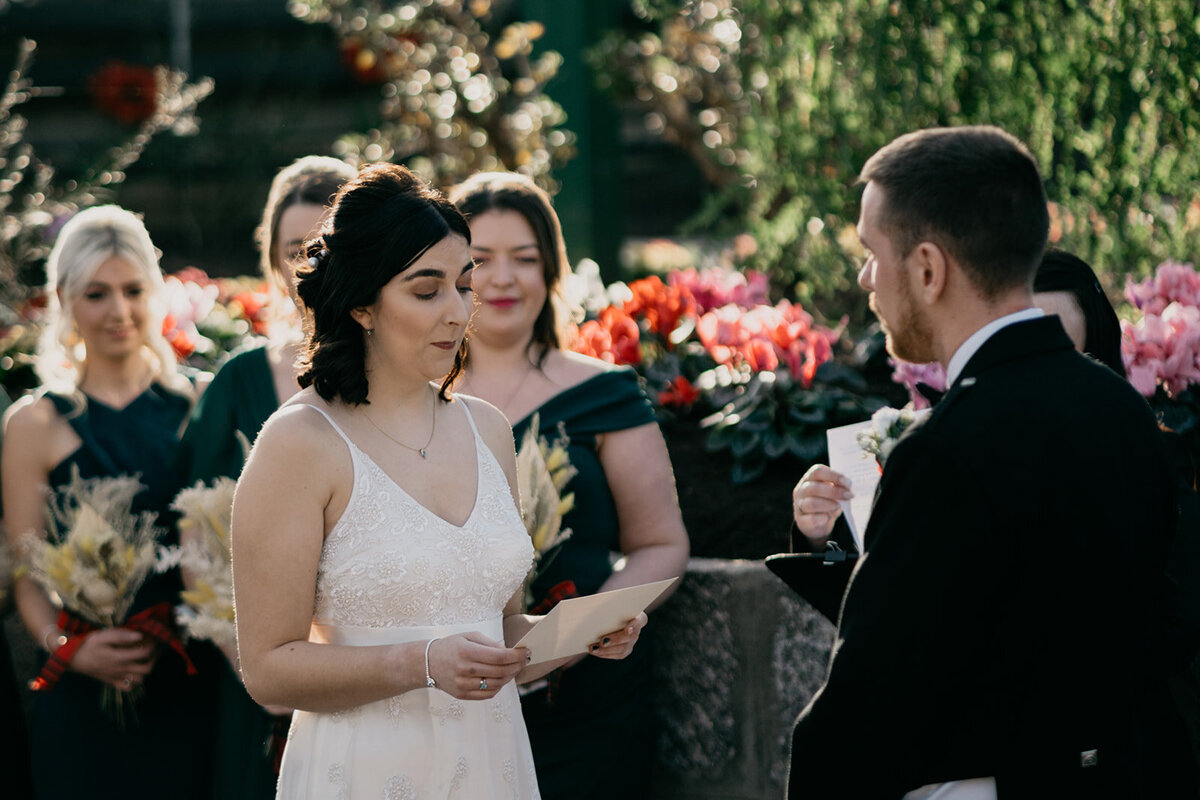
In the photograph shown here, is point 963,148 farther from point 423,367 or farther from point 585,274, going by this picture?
point 585,274

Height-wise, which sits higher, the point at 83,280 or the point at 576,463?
the point at 83,280

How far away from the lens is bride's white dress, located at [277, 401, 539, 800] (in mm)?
2246

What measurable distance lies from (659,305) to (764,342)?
2.15 ft

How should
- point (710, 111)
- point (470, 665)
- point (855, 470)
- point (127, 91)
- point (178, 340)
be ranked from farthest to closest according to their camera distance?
point (127, 91) < point (710, 111) < point (178, 340) < point (855, 470) < point (470, 665)

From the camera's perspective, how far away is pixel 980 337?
6.50 feet

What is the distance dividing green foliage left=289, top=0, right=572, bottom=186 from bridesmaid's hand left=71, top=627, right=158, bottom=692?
344 centimetres

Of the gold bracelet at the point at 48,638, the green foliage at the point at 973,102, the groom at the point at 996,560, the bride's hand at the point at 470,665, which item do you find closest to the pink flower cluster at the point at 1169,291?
the green foliage at the point at 973,102

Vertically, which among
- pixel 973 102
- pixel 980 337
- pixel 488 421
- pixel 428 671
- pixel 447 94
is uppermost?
pixel 447 94

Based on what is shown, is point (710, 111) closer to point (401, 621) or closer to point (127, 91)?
point (127, 91)

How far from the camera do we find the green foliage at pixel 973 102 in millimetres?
4352

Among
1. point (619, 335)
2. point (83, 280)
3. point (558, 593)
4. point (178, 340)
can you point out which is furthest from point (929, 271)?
point (178, 340)

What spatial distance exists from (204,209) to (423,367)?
859 cm

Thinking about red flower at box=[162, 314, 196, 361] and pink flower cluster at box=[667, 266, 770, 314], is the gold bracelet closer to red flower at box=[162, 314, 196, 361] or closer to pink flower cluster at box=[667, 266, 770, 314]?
red flower at box=[162, 314, 196, 361]

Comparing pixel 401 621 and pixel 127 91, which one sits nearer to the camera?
pixel 401 621
